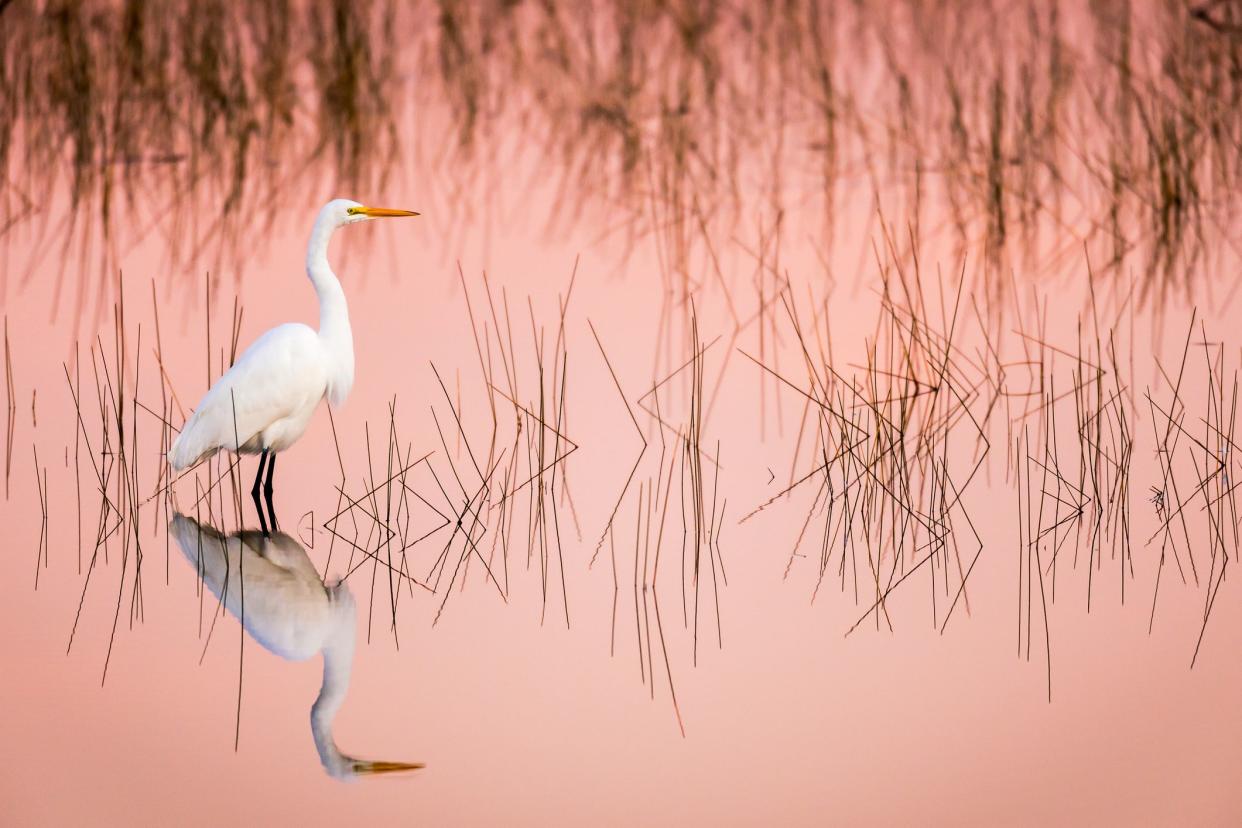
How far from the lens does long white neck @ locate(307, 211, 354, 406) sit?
348 cm

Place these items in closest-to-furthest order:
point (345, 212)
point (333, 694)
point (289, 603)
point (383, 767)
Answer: point (383, 767), point (333, 694), point (289, 603), point (345, 212)

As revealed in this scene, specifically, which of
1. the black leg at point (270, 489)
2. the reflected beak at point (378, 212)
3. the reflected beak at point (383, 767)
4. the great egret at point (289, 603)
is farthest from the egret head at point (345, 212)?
the reflected beak at point (383, 767)

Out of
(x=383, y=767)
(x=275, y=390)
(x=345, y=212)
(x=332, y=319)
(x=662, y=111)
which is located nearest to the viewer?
(x=383, y=767)

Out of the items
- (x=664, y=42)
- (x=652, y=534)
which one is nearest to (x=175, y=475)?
(x=652, y=534)

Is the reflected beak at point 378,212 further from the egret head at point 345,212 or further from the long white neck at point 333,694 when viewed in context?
the long white neck at point 333,694

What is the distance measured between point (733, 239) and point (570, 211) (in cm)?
66

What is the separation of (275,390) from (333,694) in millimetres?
1347

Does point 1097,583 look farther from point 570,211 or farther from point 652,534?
point 570,211

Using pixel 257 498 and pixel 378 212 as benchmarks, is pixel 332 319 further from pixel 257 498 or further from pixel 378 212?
pixel 257 498

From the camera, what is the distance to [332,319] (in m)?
3.54

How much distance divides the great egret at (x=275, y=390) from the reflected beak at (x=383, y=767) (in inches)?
48.5

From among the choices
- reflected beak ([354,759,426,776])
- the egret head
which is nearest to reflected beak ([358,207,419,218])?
the egret head

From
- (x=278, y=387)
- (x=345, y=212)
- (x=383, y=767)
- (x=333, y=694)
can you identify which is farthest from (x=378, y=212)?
(x=383, y=767)

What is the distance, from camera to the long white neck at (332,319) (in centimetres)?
348
